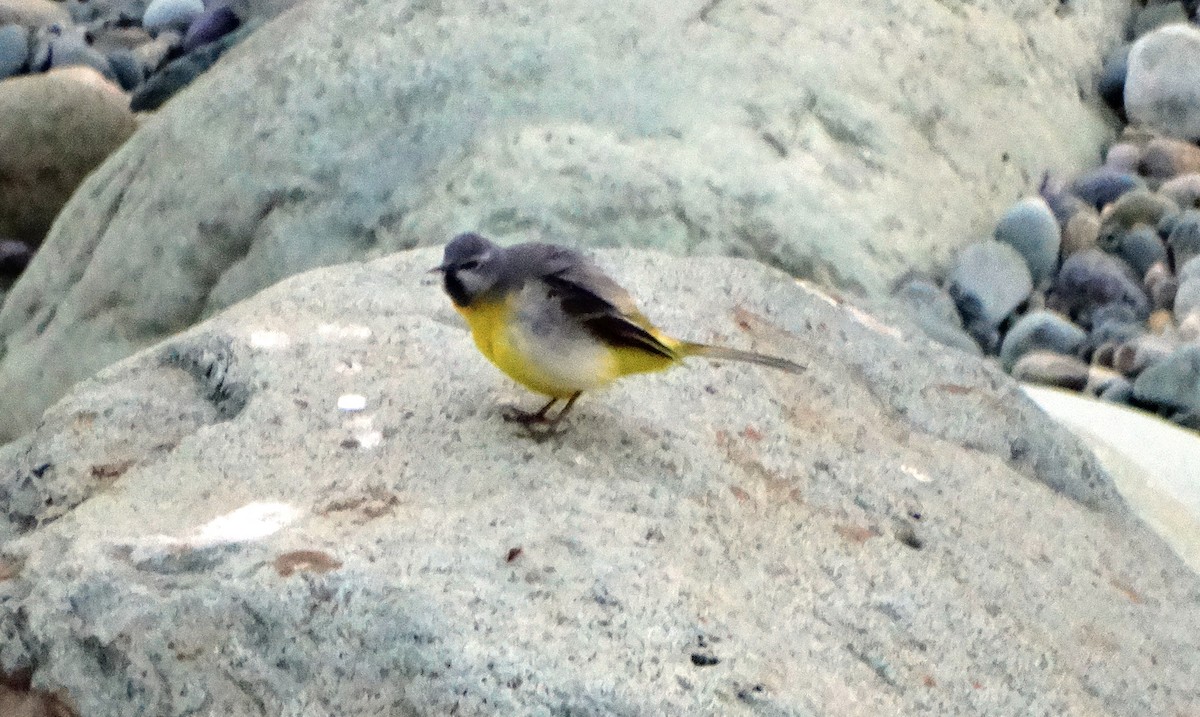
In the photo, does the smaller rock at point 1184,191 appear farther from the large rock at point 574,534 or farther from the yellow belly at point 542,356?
the yellow belly at point 542,356

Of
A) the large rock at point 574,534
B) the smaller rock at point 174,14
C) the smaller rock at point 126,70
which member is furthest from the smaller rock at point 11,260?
the large rock at point 574,534

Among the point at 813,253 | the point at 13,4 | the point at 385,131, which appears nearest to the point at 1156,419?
the point at 813,253

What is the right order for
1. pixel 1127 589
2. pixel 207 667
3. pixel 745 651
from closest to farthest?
pixel 207 667
pixel 745 651
pixel 1127 589

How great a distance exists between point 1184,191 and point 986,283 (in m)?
1.90

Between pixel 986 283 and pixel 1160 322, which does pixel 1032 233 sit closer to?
pixel 986 283

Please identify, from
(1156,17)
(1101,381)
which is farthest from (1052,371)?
(1156,17)

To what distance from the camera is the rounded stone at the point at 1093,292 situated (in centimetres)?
624

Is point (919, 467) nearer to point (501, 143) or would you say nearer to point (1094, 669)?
point (1094, 669)

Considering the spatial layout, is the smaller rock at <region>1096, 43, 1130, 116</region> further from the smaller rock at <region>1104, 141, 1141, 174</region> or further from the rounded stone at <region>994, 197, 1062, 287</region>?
the rounded stone at <region>994, 197, 1062, 287</region>

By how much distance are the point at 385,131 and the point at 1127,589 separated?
3509mm

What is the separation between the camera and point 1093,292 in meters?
6.28

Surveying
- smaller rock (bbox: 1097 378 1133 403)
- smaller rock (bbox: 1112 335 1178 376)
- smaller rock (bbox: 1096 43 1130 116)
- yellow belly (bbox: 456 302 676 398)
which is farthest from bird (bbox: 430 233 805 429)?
smaller rock (bbox: 1096 43 1130 116)

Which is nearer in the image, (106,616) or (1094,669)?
(106,616)

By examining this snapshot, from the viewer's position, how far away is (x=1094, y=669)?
2.74 m
